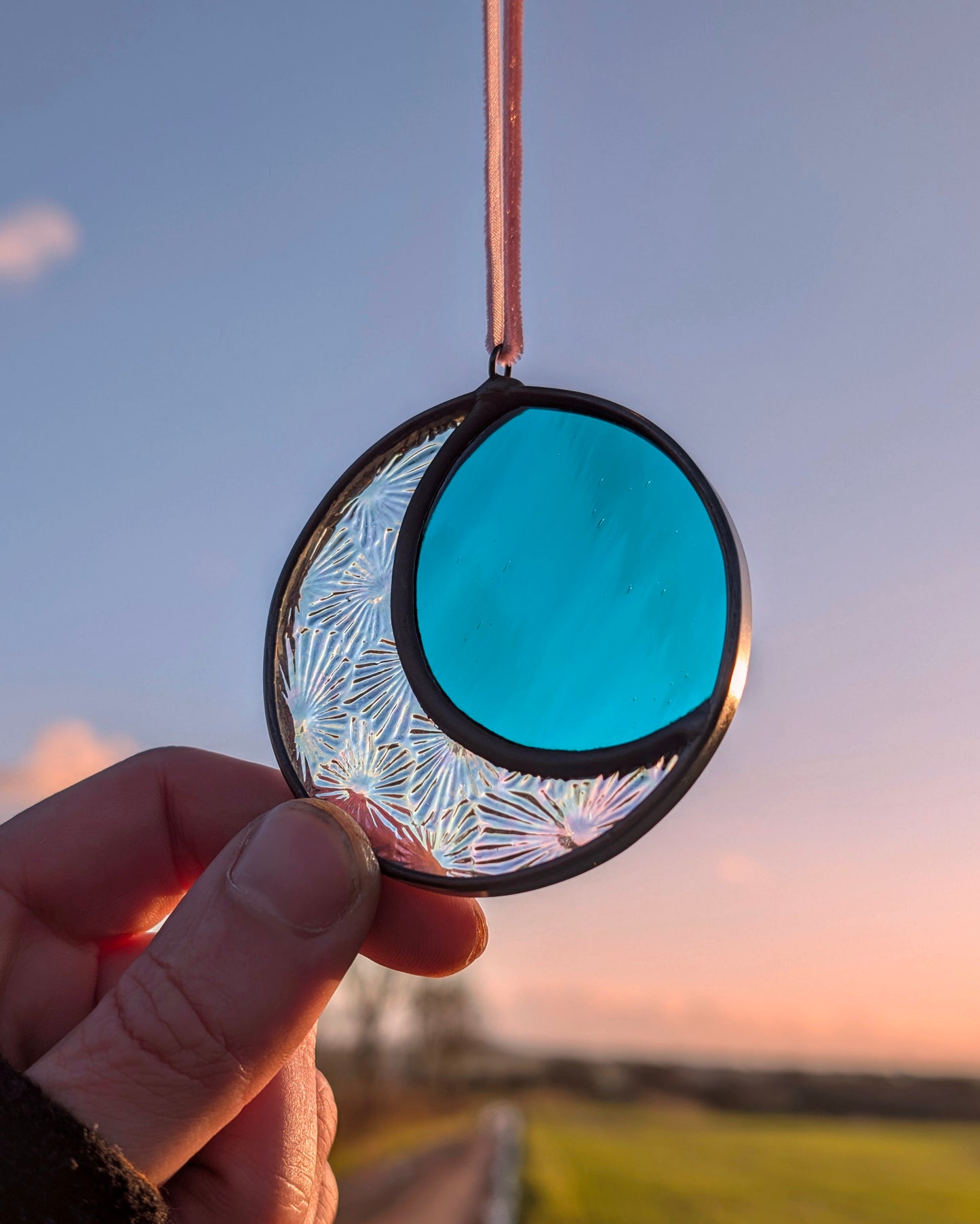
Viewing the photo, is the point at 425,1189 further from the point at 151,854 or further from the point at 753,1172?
the point at 151,854

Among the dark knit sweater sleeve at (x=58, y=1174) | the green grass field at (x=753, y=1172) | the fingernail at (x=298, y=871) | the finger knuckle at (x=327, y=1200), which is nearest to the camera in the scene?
the dark knit sweater sleeve at (x=58, y=1174)

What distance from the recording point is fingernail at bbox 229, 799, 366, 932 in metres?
1.26

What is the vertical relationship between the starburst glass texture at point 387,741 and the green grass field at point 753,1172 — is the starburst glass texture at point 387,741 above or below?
above

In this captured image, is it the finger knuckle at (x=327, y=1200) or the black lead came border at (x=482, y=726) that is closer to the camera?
the black lead came border at (x=482, y=726)

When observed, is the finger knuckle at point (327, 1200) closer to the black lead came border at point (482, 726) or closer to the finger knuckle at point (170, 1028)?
the finger knuckle at point (170, 1028)

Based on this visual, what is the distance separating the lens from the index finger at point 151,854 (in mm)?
1743

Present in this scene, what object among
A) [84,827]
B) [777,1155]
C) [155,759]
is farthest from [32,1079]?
[777,1155]

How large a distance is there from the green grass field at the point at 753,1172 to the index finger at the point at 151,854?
15456 millimetres

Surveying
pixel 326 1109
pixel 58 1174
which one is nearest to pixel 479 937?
pixel 326 1109

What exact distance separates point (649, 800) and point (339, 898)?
18.1 inches

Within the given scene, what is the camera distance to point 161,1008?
3.99 feet

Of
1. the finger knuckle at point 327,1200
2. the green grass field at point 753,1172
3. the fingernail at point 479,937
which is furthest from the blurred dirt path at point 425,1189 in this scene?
the fingernail at point 479,937

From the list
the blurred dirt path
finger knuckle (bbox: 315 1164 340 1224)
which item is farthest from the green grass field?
finger knuckle (bbox: 315 1164 340 1224)

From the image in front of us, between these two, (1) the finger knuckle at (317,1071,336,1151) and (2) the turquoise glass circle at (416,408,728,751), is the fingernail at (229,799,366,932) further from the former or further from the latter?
(1) the finger knuckle at (317,1071,336,1151)
